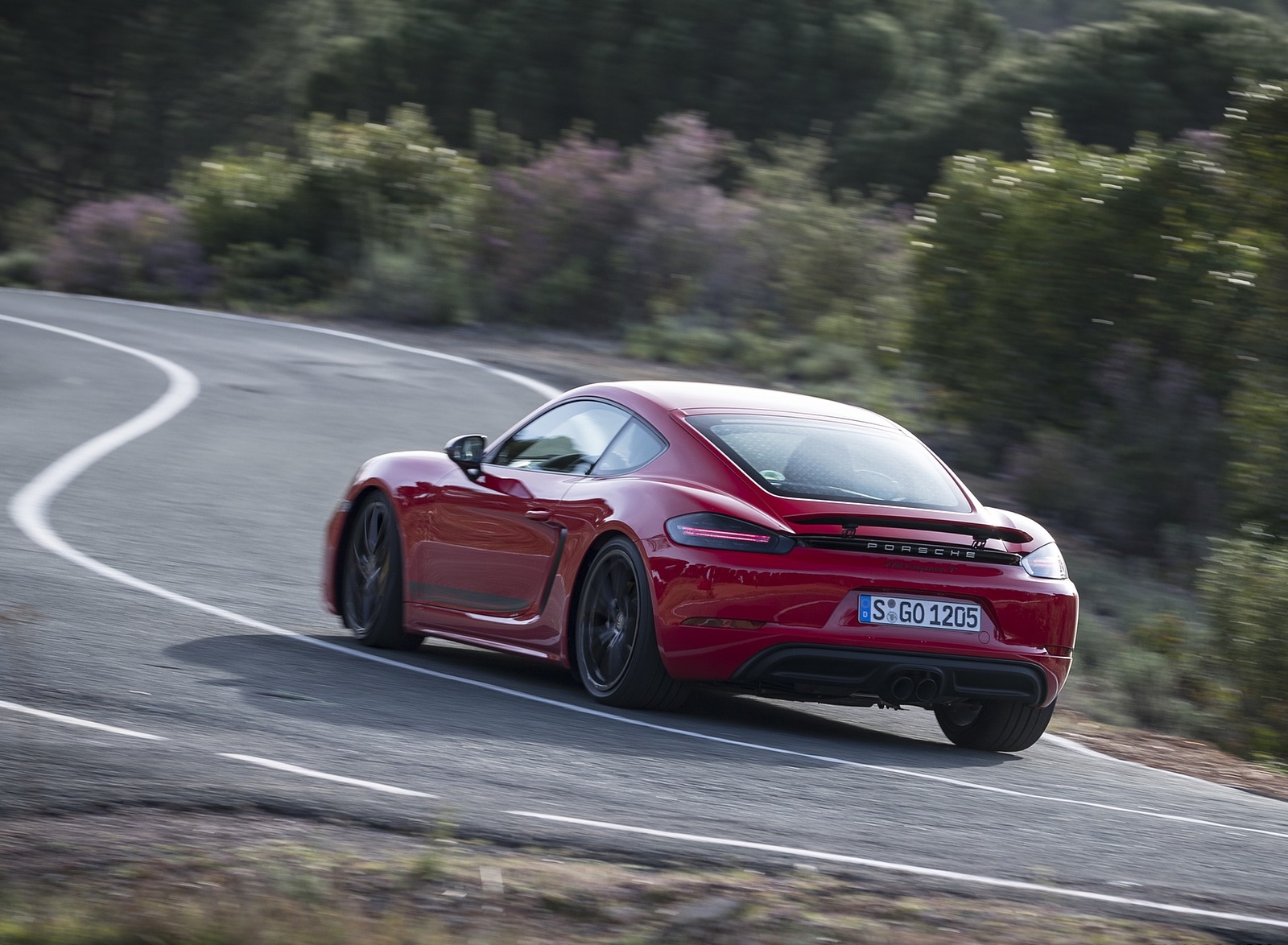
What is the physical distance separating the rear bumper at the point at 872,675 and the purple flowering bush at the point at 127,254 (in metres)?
26.6

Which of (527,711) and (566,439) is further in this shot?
(566,439)

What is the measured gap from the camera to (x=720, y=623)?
7.49 metres

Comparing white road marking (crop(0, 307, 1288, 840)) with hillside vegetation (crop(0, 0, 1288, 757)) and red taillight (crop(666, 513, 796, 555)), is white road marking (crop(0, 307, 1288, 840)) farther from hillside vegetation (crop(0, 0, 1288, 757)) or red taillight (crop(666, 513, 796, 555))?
hillside vegetation (crop(0, 0, 1288, 757))

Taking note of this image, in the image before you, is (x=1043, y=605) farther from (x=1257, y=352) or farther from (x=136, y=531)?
(x=1257, y=352)

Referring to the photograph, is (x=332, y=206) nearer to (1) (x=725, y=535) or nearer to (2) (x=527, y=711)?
(2) (x=527, y=711)

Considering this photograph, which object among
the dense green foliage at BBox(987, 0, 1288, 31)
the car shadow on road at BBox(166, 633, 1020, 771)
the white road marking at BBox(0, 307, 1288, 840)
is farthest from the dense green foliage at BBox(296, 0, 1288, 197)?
the car shadow on road at BBox(166, 633, 1020, 771)

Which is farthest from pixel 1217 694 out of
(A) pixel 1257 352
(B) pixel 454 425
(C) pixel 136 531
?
(B) pixel 454 425

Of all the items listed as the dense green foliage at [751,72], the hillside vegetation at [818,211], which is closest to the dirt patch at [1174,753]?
the hillside vegetation at [818,211]

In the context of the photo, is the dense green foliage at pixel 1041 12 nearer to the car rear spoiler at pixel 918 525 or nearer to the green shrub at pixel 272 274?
the green shrub at pixel 272 274

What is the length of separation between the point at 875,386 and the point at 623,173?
34.0 feet

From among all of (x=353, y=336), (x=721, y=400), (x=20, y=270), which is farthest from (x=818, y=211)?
(x=721, y=400)

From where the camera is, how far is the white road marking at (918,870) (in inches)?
209

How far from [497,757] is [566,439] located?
8.05 feet

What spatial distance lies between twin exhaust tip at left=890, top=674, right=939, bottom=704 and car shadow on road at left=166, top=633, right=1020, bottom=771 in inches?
9.4
